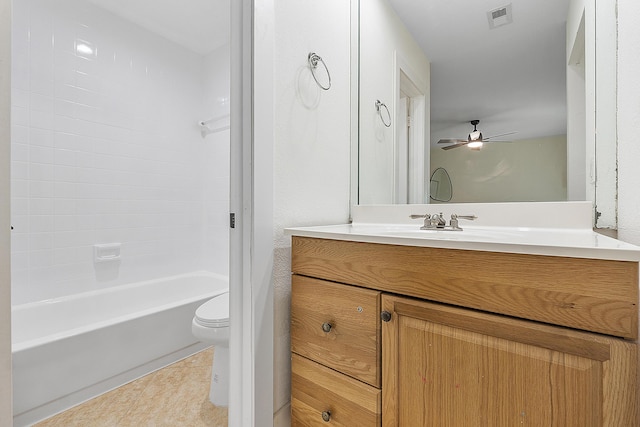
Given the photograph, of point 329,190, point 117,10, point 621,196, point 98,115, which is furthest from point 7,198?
point 117,10

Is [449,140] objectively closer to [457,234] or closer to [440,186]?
[440,186]

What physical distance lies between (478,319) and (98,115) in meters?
2.60

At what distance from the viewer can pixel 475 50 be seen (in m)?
1.22

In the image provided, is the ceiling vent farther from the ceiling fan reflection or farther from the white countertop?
the white countertop

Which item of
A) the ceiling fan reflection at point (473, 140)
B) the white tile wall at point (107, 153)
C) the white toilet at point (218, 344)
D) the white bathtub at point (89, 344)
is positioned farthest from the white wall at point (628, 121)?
the white tile wall at point (107, 153)

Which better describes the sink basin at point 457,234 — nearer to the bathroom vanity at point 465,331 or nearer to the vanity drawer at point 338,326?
the bathroom vanity at point 465,331

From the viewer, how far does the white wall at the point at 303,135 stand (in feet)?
3.38

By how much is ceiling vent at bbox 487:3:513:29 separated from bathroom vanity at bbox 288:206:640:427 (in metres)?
0.85

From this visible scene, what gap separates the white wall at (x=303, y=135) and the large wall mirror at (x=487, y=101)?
0.15m

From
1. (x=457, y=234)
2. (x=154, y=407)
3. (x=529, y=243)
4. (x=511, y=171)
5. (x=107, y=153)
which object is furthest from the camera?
(x=107, y=153)

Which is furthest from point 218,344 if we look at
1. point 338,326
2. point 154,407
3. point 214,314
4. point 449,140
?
point 449,140

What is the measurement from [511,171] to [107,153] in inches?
99.6

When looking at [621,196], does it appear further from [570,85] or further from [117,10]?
[117,10]

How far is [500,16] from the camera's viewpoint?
3.79 feet
